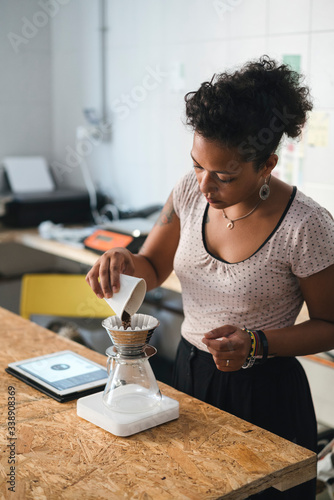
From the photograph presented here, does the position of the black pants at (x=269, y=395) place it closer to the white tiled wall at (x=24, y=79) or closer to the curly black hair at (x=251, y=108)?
the curly black hair at (x=251, y=108)

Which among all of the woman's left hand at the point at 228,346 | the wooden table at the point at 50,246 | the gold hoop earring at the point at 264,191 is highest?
the gold hoop earring at the point at 264,191

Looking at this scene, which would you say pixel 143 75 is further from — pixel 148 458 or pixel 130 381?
pixel 148 458

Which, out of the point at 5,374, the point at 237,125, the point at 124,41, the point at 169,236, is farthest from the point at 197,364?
the point at 124,41

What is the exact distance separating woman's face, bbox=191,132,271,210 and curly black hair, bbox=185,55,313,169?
2cm

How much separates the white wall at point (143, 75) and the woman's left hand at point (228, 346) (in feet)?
4.18

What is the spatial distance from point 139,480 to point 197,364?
566 millimetres

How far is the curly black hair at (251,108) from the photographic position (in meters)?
1.30

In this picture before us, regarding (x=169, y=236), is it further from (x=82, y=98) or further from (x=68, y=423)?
(x=82, y=98)

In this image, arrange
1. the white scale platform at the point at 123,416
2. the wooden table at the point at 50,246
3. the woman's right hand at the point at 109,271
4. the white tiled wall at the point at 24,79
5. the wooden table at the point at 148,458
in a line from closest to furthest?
the wooden table at the point at 148,458 → the white scale platform at the point at 123,416 → the woman's right hand at the point at 109,271 → the wooden table at the point at 50,246 → the white tiled wall at the point at 24,79

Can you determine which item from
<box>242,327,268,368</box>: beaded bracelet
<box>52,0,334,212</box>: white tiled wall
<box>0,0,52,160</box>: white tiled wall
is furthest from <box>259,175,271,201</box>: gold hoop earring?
<box>0,0,52,160</box>: white tiled wall

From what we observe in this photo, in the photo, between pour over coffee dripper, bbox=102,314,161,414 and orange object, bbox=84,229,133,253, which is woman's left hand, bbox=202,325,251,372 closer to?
pour over coffee dripper, bbox=102,314,161,414

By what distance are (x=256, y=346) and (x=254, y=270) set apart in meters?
0.19

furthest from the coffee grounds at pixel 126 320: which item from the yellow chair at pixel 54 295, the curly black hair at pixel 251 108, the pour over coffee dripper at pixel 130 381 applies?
the yellow chair at pixel 54 295

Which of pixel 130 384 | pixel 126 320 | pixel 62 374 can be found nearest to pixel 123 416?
pixel 130 384
